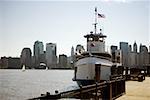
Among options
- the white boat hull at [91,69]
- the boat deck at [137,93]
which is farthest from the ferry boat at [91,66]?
the boat deck at [137,93]

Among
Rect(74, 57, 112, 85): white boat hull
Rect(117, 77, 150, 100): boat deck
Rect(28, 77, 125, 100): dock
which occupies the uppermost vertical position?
Rect(74, 57, 112, 85): white boat hull

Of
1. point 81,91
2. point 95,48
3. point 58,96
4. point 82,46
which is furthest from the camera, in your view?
point 82,46

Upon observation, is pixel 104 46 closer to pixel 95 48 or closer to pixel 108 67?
pixel 95 48

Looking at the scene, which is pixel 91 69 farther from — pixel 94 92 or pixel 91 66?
pixel 94 92

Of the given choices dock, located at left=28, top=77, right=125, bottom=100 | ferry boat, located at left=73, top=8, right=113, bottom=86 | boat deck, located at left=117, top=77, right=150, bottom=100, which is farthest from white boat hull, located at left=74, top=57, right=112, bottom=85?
dock, located at left=28, top=77, right=125, bottom=100

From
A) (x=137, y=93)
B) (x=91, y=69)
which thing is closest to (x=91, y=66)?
(x=91, y=69)

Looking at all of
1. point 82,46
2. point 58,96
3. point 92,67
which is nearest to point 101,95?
point 58,96

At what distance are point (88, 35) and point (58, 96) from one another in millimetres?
35772

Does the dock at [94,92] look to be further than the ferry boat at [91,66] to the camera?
No

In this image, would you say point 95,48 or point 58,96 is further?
point 95,48

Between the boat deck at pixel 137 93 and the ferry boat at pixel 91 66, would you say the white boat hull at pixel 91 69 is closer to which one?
the ferry boat at pixel 91 66

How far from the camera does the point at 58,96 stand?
8250mm

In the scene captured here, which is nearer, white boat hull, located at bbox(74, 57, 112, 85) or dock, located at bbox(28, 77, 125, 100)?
dock, located at bbox(28, 77, 125, 100)

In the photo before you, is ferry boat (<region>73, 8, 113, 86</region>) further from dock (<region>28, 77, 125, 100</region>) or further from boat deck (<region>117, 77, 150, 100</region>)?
dock (<region>28, 77, 125, 100</region>)
